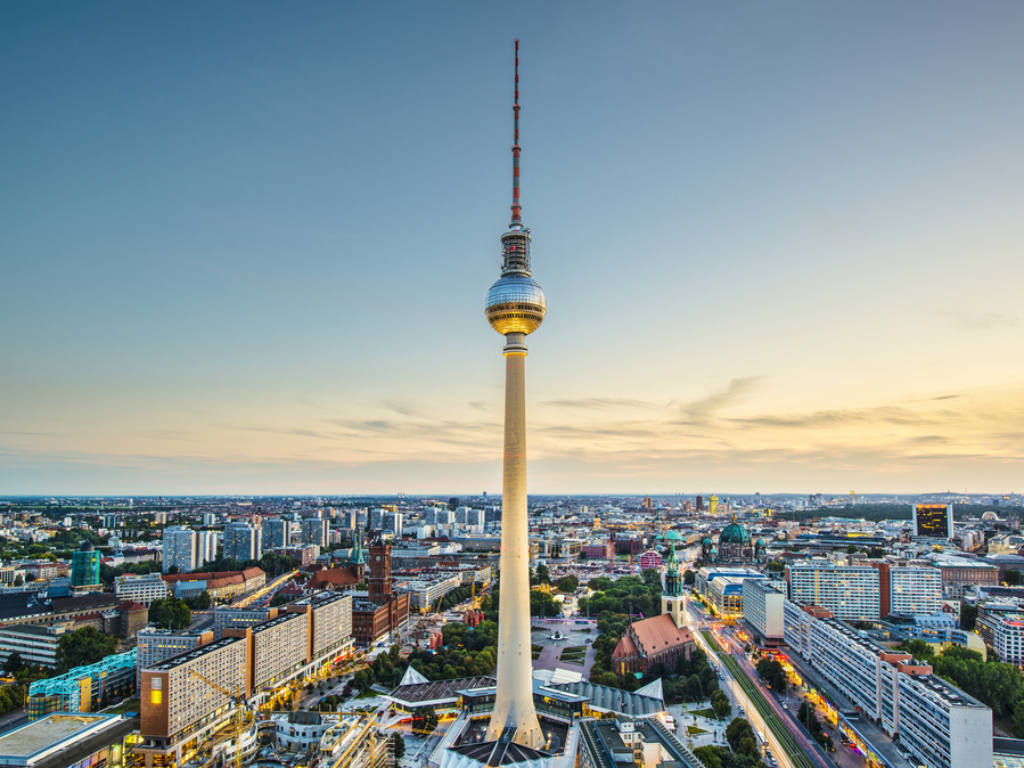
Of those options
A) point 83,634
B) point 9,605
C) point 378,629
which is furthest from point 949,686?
point 9,605

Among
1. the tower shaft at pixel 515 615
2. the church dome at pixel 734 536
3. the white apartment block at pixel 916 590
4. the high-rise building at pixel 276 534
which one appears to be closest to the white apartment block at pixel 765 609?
the white apartment block at pixel 916 590

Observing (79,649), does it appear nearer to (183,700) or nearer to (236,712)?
(236,712)

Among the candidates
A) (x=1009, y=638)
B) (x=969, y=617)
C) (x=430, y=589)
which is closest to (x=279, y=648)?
(x=430, y=589)

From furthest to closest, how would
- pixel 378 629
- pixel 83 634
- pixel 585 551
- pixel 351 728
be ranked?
pixel 585 551, pixel 378 629, pixel 83 634, pixel 351 728

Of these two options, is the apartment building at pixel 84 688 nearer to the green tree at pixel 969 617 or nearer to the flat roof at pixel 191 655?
the flat roof at pixel 191 655

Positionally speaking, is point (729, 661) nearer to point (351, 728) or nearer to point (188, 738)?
point (351, 728)

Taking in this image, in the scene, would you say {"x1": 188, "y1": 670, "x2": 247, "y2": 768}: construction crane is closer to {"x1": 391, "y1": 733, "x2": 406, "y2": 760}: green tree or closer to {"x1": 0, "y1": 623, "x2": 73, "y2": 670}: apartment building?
{"x1": 391, "y1": 733, "x2": 406, "y2": 760}: green tree
